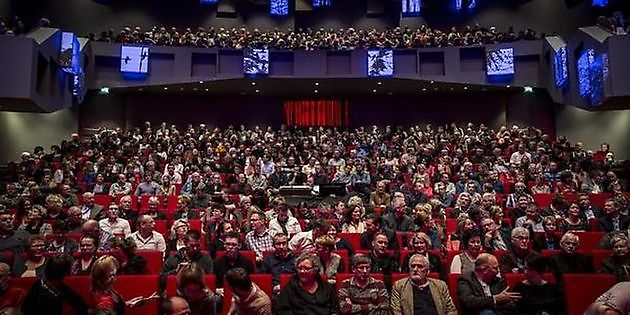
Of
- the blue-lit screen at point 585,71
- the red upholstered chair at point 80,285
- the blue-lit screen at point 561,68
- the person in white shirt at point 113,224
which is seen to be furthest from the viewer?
the blue-lit screen at point 561,68

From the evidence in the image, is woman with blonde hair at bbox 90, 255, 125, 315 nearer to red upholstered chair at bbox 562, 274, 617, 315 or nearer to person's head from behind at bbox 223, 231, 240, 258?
person's head from behind at bbox 223, 231, 240, 258

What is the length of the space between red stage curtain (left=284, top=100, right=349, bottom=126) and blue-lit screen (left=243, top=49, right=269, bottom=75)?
11.5 ft

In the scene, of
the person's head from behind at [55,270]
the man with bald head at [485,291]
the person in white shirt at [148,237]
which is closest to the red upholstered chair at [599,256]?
the man with bald head at [485,291]

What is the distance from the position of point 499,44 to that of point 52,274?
15.5 metres

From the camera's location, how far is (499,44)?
16.5 metres

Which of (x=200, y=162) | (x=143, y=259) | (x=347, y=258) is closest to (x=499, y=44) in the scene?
(x=200, y=162)

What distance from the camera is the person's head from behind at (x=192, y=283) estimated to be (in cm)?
295

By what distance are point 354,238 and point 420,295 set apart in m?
1.99

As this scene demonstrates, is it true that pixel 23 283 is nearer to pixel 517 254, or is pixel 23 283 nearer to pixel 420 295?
pixel 420 295

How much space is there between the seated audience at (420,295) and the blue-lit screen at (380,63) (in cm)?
1278

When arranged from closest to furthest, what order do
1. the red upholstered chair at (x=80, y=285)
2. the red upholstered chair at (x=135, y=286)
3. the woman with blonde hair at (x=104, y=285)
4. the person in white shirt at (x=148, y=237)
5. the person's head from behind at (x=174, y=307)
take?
the person's head from behind at (x=174, y=307) < the woman with blonde hair at (x=104, y=285) < the red upholstered chair at (x=80, y=285) < the red upholstered chair at (x=135, y=286) < the person in white shirt at (x=148, y=237)

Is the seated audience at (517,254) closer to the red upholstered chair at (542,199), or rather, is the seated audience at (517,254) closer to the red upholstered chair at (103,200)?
the red upholstered chair at (542,199)

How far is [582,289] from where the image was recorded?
4.02 m

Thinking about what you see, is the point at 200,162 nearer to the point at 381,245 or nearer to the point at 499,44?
the point at 381,245
